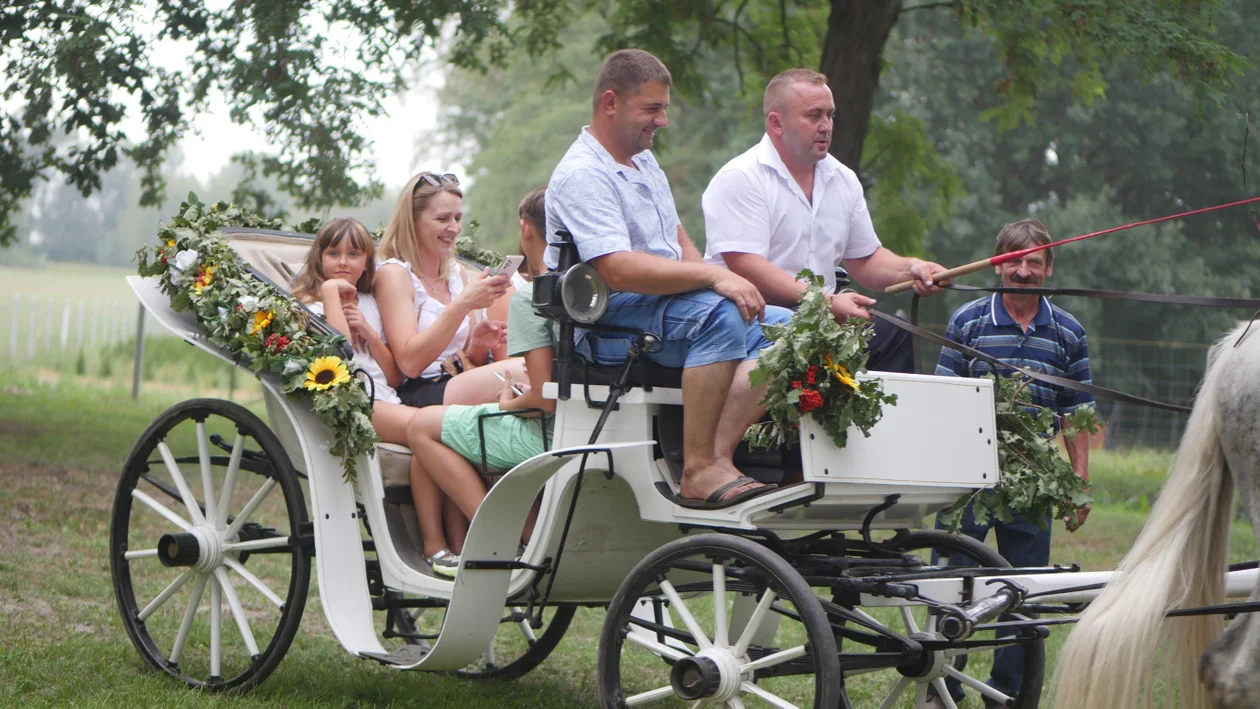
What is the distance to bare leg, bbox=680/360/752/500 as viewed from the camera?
12.3 feet

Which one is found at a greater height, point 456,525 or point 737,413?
point 737,413

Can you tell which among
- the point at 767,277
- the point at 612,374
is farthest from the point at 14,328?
the point at 767,277

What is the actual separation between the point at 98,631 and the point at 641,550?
276 cm

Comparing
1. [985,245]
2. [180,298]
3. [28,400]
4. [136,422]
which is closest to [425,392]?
[180,298]

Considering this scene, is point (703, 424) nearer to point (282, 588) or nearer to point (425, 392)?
point (425, 392)

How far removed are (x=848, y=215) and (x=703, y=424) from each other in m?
1.09

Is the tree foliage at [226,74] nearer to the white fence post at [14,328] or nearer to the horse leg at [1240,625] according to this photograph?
the horse leg at [1240,625]

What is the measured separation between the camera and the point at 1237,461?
10.7ft

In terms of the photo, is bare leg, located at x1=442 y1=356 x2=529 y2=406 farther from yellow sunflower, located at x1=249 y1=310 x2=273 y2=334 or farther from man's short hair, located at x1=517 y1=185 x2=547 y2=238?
yellow sunflower, located at x1=249 y1=310 x2=273 y2=334

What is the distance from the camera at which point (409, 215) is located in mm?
5191

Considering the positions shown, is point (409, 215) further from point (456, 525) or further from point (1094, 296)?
point (1094, 296)

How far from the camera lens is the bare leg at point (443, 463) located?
4535 millimetres

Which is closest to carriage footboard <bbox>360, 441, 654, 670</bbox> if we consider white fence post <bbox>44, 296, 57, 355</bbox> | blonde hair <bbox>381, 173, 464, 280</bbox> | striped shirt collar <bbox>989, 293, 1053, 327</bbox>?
blonde hair <bbox>381, 173, 464, 280</bbox>

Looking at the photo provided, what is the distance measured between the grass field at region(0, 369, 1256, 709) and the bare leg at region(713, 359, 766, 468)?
179cm
